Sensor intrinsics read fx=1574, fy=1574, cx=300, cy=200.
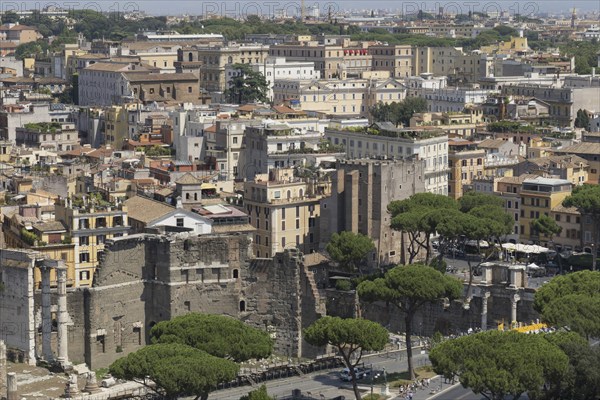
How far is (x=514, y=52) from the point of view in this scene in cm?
17775

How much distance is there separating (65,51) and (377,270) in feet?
280

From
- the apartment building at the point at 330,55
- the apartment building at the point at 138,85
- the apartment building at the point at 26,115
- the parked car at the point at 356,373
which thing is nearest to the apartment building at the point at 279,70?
the apartment building at the point at 330,55

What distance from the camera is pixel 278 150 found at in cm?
9325

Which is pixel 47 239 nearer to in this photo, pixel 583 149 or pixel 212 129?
pixel 212 129

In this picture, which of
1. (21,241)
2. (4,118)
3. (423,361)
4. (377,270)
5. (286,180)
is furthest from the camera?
(4,118)

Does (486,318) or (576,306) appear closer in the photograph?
(576,306)

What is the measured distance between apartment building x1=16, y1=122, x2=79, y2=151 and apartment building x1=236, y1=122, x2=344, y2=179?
15995 millimetres

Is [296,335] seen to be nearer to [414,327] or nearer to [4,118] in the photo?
[414,327]

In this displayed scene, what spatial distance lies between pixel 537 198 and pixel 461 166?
10.5 metres

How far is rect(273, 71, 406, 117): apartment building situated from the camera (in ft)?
426

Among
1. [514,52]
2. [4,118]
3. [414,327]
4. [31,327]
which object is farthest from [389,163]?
[514,52]

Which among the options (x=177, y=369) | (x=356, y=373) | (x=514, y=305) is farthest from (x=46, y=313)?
(x=514, y=305)

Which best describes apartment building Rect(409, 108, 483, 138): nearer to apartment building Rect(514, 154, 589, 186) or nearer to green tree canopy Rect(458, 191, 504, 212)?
apartment building Rect(514, 154, 589, 186)

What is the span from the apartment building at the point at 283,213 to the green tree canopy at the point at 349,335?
67.7 ft
